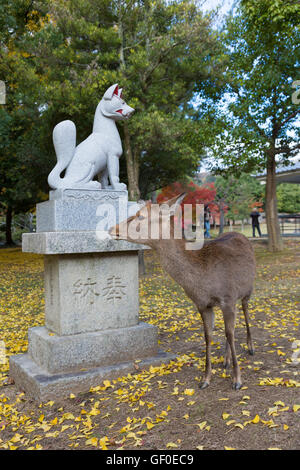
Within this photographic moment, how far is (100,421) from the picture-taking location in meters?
3.73

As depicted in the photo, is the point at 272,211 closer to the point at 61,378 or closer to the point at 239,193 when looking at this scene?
the point at 61,378

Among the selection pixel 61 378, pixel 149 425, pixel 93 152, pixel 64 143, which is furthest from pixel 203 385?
pixel 64 143

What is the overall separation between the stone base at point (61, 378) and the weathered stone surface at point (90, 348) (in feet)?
0.28

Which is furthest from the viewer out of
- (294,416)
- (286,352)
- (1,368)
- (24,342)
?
(24,342)

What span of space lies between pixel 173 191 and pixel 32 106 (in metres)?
10.9

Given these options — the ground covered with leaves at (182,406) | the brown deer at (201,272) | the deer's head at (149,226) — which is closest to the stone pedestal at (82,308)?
the ground covered with leaves at (182,406)

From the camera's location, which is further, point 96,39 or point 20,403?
point 96,39

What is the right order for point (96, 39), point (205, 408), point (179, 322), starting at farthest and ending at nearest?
point (96, 39) → point (179, 322) → point (205, 408)

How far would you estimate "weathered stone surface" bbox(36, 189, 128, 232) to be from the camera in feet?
15.6

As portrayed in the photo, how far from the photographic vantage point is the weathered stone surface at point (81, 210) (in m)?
4.75

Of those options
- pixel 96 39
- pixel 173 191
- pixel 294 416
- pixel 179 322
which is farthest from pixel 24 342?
pixel 173 191

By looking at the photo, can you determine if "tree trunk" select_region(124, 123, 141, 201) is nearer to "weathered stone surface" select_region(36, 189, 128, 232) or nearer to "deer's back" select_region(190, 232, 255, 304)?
"weathered stone surface" select_region(36, 189, 128, 232)

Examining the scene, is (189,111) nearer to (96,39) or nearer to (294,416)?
(96,39)

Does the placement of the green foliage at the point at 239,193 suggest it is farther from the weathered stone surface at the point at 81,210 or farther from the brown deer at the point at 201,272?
the brown deer at the point at 201,272
